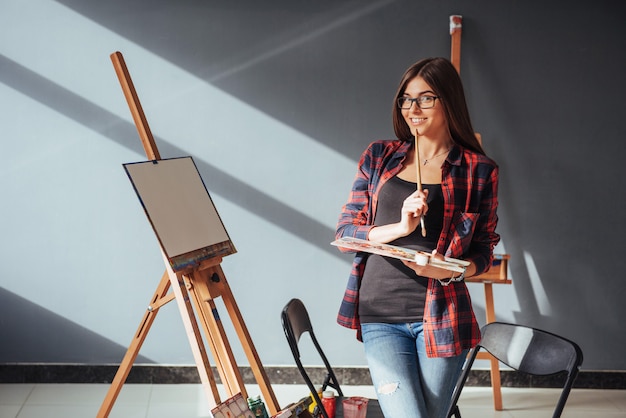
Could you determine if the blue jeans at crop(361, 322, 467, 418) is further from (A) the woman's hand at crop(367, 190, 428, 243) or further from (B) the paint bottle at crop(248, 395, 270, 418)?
(B) the paint bottle at crop(248, 395, 270, 418)

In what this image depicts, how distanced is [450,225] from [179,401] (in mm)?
2242

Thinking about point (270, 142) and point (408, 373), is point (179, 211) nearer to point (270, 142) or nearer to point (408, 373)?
point (408, 373)

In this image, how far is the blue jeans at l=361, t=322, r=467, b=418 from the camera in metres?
2.00

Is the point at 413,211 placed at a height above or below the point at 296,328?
above

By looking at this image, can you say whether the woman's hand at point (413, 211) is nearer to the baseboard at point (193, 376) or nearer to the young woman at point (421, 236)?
the young woman at point (421, 236)

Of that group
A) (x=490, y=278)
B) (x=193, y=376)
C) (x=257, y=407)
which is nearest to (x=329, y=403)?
(x=257, y=407)

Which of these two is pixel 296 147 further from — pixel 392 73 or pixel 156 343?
pixel 156 343

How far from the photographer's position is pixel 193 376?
161 inches

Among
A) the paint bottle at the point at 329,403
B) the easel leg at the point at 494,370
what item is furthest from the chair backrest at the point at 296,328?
the easel leg at the point at 494,370

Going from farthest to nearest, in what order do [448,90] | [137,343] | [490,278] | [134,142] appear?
[134,142]
[490,278]
[137,343]
[448,90]

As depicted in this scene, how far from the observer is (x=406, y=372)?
2004 millimetres

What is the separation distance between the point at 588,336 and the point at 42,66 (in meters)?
3.36

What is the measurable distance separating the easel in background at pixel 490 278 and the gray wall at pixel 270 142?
10cm

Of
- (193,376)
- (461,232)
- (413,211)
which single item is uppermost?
(413,211)
